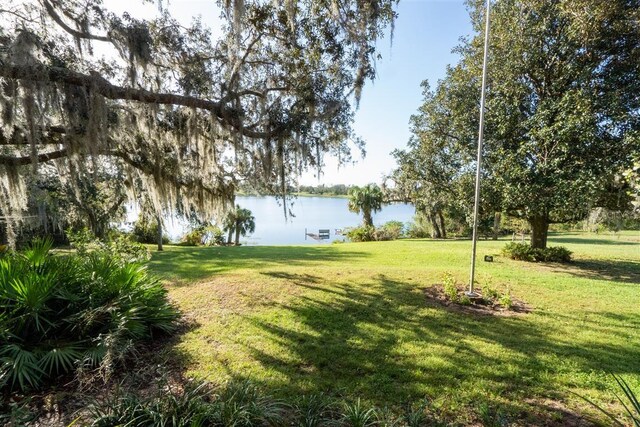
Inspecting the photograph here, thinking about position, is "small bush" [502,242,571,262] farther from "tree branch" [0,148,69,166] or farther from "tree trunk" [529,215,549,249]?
"tree branch" [0,148,69,166]

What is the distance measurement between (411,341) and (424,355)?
1.14 feet

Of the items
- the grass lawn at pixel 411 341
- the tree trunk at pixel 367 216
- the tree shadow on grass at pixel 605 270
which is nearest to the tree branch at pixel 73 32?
the grass lawn at pixel 411 341

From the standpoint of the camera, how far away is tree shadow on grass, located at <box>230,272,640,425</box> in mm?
3133

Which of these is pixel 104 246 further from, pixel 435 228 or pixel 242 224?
pixel 242 224

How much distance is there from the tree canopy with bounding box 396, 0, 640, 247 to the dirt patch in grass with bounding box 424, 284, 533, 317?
3695mm

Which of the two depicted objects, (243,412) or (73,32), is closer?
(243,412)

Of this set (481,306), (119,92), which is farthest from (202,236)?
(481,306)

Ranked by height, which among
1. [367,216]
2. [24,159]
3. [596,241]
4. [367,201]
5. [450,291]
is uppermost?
[367,201]

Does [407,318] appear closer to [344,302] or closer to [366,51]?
[344,302]

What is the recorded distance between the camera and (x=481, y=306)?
5.39 m

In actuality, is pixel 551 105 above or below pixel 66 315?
above

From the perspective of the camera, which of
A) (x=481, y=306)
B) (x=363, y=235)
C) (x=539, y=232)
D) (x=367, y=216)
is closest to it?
(x=481, y=306)

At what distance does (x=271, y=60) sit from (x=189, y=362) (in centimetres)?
583

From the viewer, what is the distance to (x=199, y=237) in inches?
782
